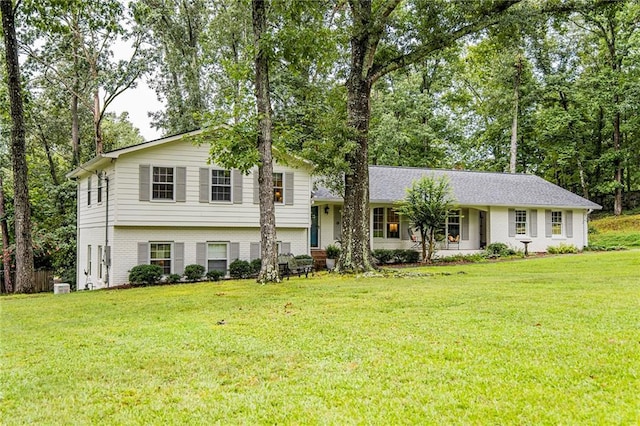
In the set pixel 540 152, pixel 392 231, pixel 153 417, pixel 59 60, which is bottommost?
pixel 153 417

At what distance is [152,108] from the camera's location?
87.3 feet

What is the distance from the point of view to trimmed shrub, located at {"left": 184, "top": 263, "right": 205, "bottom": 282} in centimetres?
1581

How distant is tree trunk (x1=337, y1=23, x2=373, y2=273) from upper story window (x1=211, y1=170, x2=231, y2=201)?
16.0 ft

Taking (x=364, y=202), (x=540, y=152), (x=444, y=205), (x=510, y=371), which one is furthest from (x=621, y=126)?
(x=510, y=371)

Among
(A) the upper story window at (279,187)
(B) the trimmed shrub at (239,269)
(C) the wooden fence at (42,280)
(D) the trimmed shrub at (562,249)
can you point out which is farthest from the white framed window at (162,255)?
(D) the trimmed shrub at (562,249)

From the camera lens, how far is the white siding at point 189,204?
15516 millimetres

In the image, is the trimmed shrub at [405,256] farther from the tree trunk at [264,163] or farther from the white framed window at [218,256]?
the tree trunk at [264,163]

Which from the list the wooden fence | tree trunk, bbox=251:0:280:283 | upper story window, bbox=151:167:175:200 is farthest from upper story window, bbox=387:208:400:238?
the wooden fence

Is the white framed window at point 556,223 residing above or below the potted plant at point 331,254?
above

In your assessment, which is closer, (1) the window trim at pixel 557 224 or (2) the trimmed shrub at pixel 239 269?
(2) the trimmed shrub at pixel 239 269

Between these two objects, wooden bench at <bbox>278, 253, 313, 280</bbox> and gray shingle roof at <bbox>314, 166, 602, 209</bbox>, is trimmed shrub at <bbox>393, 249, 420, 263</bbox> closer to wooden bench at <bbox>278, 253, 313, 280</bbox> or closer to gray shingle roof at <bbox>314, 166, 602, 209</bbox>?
gray shingle roof at <bbox>314, 166, 602, 209</bbox>

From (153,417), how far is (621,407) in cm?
350

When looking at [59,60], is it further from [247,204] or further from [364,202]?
[364,202]

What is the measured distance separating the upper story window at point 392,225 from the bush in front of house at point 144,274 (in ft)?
34.2
